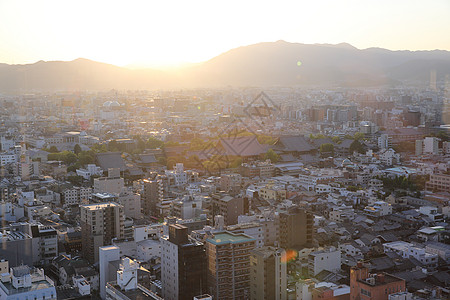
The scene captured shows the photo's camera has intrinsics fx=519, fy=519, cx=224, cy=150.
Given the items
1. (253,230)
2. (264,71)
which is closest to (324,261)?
(253,230)

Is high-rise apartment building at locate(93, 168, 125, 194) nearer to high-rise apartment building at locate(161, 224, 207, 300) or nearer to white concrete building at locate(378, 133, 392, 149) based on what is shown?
high-rise apartment building at locate(161, 224, 207, 300)

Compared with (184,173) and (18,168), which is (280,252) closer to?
(184,173)

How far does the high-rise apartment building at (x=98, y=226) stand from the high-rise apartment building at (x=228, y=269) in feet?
5.63

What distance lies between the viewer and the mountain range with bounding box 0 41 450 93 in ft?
122

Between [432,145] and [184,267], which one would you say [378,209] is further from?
[432,145]

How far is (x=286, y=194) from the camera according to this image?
8.10m

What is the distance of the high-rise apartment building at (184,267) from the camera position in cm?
455

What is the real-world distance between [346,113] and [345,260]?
17075 mm

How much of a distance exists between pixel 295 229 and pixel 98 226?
2.25 metres

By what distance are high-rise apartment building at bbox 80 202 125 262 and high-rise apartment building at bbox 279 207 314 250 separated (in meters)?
1.90

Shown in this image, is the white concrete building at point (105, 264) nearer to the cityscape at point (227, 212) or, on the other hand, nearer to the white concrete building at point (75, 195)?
the cityscape at point (227, 212)

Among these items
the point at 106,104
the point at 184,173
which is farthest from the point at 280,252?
the point at 106,104

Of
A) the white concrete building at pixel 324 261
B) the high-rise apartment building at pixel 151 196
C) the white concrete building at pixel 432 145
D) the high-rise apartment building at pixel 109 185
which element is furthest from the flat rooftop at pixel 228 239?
the white concrete building at pixel 432 145

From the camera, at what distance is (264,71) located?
43.7 metres
